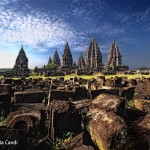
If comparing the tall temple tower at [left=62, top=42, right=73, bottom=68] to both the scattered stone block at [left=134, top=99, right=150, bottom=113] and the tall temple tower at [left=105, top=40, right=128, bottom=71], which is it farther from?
the scattered stone block at [left=134, top=99, right=150, bottom=113]

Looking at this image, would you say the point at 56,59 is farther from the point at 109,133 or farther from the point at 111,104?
the point at 109,133

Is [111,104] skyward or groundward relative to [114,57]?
groundward

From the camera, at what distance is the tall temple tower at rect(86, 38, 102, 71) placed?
10969 centimetres

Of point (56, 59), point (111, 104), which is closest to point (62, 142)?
point (111, 104)

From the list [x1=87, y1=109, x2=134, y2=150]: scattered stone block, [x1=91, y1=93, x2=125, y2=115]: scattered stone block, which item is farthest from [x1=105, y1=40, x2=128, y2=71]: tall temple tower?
[x1=87, y1=109, x2=134, y2=150]: scattered stone block

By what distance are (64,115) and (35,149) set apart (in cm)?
109

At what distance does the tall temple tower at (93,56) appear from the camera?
10969 cm

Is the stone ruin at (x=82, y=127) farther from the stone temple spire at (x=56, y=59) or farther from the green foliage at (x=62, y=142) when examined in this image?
the stone temple spire at (x=56, y=59)

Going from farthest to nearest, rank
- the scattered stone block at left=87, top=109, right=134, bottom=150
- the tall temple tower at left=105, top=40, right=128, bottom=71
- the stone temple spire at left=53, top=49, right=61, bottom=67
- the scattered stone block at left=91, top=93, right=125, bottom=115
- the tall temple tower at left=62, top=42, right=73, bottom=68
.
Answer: the stone temple spire at left=53, top=49, right=61, bottom=67
the tall temple tower at left=105, top=40, right=128, bottom=71
the tall temple tower at left=62, top=42, right=73, bottom=68
the scattered stone block at left=91, top=93, right=125, bottom=115
the scattered stone block at left=87, top=109, right=134, bottom=150

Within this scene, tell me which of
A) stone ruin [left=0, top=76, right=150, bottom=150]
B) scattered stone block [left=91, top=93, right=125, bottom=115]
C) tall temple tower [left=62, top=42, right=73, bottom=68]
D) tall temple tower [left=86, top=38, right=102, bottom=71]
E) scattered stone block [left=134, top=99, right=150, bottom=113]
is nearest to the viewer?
stone ruin [left=0, top=76, right=150, bottom=150]

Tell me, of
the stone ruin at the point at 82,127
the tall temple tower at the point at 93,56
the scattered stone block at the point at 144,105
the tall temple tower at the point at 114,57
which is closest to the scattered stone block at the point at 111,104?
the stone ruin at the point at 82,127

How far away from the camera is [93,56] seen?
4402 inches

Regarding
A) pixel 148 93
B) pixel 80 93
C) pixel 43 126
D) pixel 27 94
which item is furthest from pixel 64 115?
pixel 148 93

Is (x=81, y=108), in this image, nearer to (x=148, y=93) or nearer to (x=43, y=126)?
(x=43, y=126)
